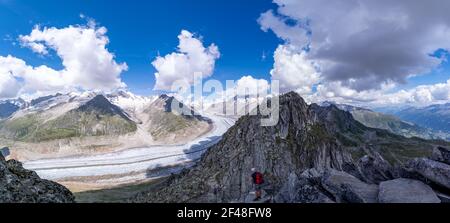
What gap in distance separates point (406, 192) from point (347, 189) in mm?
3953

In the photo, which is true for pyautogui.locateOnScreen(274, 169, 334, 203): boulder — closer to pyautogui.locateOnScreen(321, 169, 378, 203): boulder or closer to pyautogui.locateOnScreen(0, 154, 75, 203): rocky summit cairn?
pyautogui.locateOnScreen(321, 169, 378, 203): boulder

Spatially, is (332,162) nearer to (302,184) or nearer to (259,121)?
(259,121)

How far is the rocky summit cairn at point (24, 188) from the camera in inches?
728

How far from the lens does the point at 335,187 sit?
89.8 ft

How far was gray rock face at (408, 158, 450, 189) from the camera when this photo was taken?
81.6ft

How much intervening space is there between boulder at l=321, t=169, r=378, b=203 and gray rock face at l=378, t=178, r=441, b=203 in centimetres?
87

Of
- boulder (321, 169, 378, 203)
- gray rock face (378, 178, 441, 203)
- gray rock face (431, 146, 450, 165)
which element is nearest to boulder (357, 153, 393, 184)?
gray rock face (431, 146, 450, 165)

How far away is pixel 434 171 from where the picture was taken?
25.8 metres

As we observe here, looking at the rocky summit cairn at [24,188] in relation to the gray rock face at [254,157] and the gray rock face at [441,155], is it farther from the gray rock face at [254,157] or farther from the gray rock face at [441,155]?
the gray rock face at [254,157]

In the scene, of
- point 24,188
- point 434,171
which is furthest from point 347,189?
point 24,188

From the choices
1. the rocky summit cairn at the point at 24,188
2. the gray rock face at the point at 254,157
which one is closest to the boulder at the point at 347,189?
the rocky summit cairn at the point at 24,188
